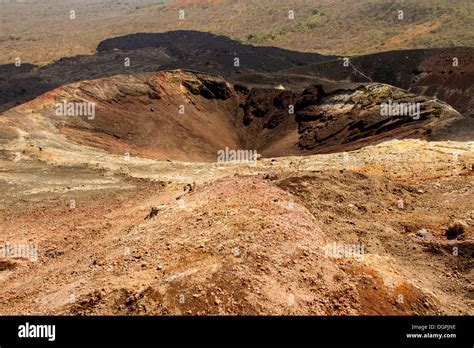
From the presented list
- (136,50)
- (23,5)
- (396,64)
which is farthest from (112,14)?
(396,64)

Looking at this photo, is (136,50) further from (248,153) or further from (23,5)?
(23,5)

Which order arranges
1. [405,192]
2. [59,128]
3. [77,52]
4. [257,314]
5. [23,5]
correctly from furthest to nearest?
1. [23,5]
2. [77,52]
3. [59,128]
4. [405,192]
5. [257,314]

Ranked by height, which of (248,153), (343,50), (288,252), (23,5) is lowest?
(288,252)

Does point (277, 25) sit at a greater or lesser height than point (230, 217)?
greater

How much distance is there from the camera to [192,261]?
32.8 feet

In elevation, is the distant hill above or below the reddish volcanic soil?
above

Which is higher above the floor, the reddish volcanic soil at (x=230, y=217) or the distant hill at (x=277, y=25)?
the distant hill at (x=277, y=25)

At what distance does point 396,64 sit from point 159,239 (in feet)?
148

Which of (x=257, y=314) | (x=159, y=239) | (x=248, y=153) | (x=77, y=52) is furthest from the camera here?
(x=77, y=52)

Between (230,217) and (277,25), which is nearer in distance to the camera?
(230,217)

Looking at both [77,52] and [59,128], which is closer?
[59,128]

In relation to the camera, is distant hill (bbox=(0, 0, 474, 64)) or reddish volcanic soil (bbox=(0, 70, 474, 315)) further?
distant hill (bbox=(0, 0, 474, 64))

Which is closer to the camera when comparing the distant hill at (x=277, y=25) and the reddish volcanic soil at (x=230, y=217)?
the reddish volcanic soil at (x=230, y=217)

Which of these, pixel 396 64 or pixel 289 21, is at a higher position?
pixel 289 21
